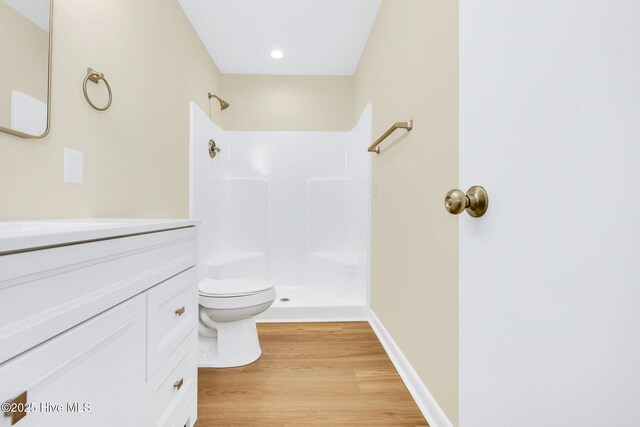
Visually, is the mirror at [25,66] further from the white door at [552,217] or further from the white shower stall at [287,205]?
the white shower stall at [287,205]

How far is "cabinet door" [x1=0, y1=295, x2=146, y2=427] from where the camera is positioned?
0.46 m

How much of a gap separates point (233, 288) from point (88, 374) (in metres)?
1.16

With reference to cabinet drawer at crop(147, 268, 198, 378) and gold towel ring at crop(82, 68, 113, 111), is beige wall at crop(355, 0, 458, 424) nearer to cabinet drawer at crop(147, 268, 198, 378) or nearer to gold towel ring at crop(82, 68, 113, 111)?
cabinet drawer at crop(147, 268, 198, 378)

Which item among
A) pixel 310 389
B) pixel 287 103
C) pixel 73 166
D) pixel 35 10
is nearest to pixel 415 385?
pixel 310 389

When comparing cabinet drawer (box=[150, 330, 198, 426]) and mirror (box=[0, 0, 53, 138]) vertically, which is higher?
mirror (box=[0, 0, 53, 138])

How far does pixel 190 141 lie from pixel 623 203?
2.28 m

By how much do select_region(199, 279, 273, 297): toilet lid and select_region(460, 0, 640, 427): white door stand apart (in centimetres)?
128

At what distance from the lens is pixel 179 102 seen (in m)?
1.95

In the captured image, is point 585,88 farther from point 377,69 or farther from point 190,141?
point 190,141

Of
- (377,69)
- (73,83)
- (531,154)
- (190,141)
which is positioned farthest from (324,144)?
(531,154)

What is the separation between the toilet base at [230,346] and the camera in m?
1.64

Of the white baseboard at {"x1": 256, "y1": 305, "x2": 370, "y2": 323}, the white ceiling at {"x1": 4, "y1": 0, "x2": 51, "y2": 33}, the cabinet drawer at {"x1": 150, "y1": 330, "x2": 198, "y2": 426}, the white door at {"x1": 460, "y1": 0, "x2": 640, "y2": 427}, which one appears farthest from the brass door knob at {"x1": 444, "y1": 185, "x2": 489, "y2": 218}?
the white baseboard at {"x1": 256, "y1": 305, "x2": 370, "y2": 323}

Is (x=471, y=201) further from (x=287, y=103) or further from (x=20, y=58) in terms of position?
(x=287, y=103)

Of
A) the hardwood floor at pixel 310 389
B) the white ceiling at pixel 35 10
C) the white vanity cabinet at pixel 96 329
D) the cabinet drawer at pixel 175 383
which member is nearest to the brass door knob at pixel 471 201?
the white vanity cabinet at pixel 96 329
